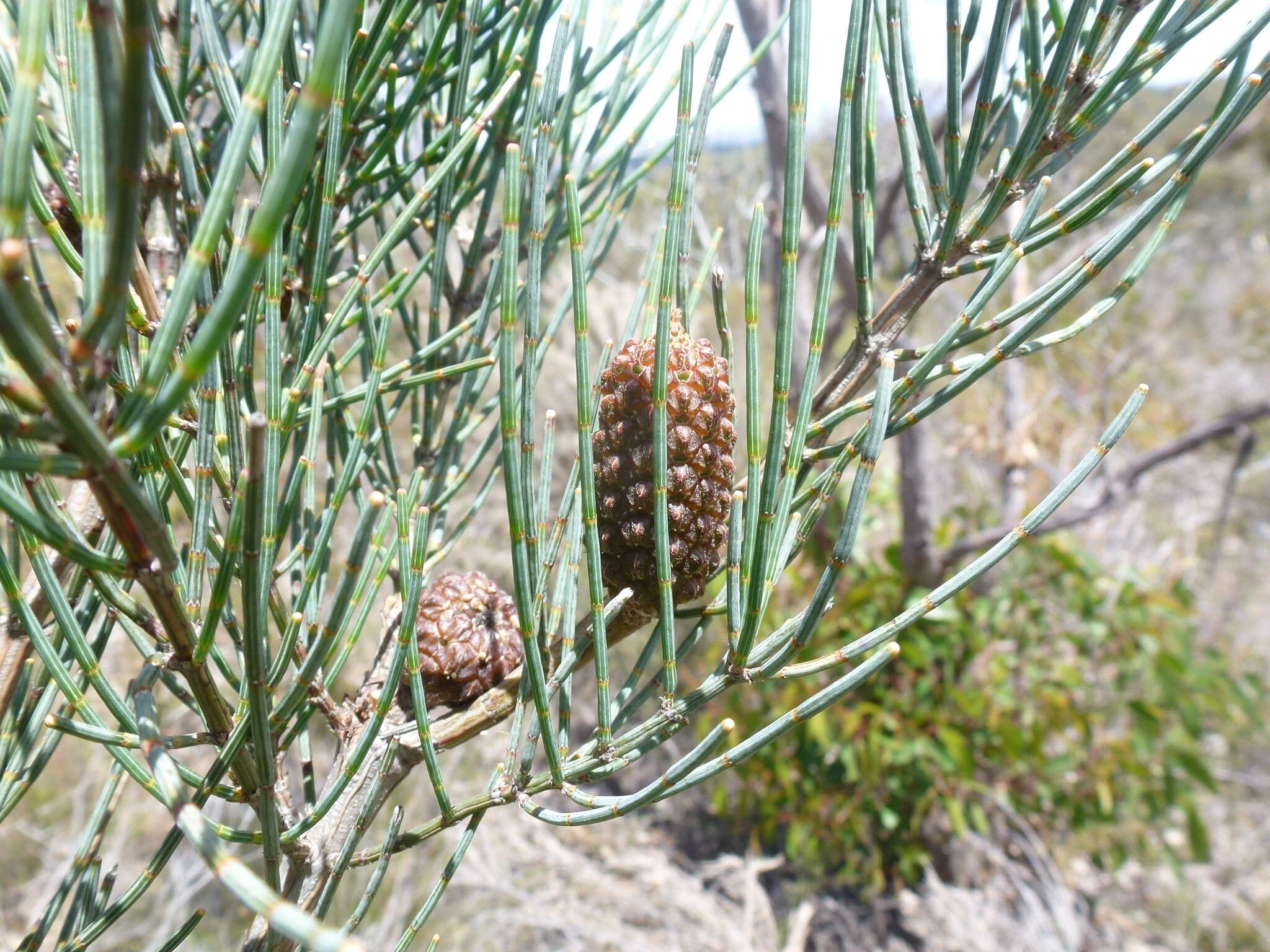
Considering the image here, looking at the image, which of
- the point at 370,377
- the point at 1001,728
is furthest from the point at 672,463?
the point at 1001,728

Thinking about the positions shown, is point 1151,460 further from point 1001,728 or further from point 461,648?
point 461,648

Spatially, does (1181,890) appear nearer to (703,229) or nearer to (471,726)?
(703,229)

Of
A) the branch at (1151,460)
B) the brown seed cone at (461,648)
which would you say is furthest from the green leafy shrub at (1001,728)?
the brown seed cone at (461,648)

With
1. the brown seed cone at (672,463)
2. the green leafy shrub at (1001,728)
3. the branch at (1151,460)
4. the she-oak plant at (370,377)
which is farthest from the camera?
the green leafy shrub at (1001,728)

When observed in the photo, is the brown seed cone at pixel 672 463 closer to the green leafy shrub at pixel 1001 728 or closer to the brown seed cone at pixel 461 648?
the brown seed cone at pixel 461 648

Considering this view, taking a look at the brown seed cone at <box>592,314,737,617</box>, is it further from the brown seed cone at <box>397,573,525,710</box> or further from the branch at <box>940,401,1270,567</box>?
the branch at <box>940,401,1270,567</box>
